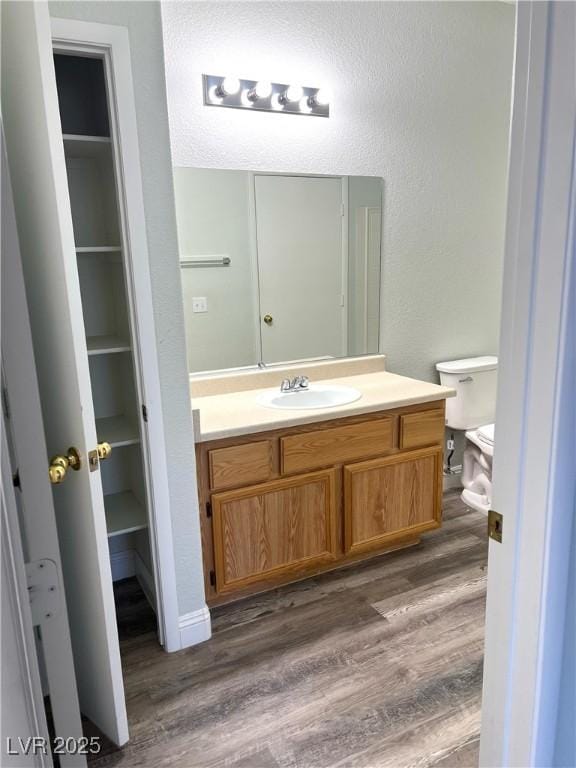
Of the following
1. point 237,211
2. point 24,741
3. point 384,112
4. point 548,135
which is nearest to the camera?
point 548,135

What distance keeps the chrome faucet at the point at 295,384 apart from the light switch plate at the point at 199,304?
1.63ft

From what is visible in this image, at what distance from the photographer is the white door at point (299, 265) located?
243cm

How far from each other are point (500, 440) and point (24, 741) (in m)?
0.93

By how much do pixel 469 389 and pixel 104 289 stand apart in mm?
2023

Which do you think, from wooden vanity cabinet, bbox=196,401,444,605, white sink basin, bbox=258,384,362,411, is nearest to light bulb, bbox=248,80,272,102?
white sink basin, bbox=258,384,362,411

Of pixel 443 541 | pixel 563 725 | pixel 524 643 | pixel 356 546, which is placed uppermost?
pixel 524 643

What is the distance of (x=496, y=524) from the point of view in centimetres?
91

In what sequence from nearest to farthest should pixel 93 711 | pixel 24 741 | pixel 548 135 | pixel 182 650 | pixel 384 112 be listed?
pixel 548 135 < pixel 24 741 < pixel 93 711 < pixel 182 650 < pixel 384 112

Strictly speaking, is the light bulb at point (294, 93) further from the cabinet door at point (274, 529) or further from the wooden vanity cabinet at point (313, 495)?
the cabinet door at point (274, 529)

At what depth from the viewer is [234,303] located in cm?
239

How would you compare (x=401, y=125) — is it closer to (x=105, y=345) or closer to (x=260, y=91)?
(x=260, y=91)

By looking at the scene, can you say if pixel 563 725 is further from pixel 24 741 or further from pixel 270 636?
pixel 270 636

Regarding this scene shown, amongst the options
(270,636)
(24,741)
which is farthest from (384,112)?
(24,741)

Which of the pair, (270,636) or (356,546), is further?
(356,546)
